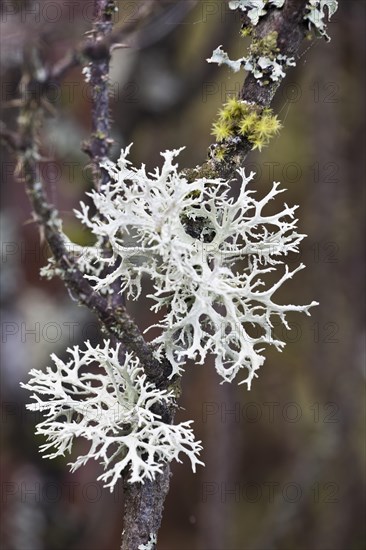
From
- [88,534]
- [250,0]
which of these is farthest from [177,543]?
[250,0]

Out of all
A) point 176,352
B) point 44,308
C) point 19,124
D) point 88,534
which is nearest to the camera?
point 19,124

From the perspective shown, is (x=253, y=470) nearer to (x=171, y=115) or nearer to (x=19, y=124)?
(x=171, y=115)

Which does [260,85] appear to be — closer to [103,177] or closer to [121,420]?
[103,177]

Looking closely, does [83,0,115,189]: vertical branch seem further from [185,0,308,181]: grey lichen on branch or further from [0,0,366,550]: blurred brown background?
[0,0,366,550]: blurred brown background

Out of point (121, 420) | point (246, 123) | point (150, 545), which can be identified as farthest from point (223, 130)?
point (150, 545)

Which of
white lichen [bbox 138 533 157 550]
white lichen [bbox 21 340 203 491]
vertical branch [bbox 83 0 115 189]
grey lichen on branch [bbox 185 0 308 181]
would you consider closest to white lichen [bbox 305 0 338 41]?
grey lichen on branch [bbox 185 0 308 181]

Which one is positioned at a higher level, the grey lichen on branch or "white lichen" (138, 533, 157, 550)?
the grey lichen on branch
